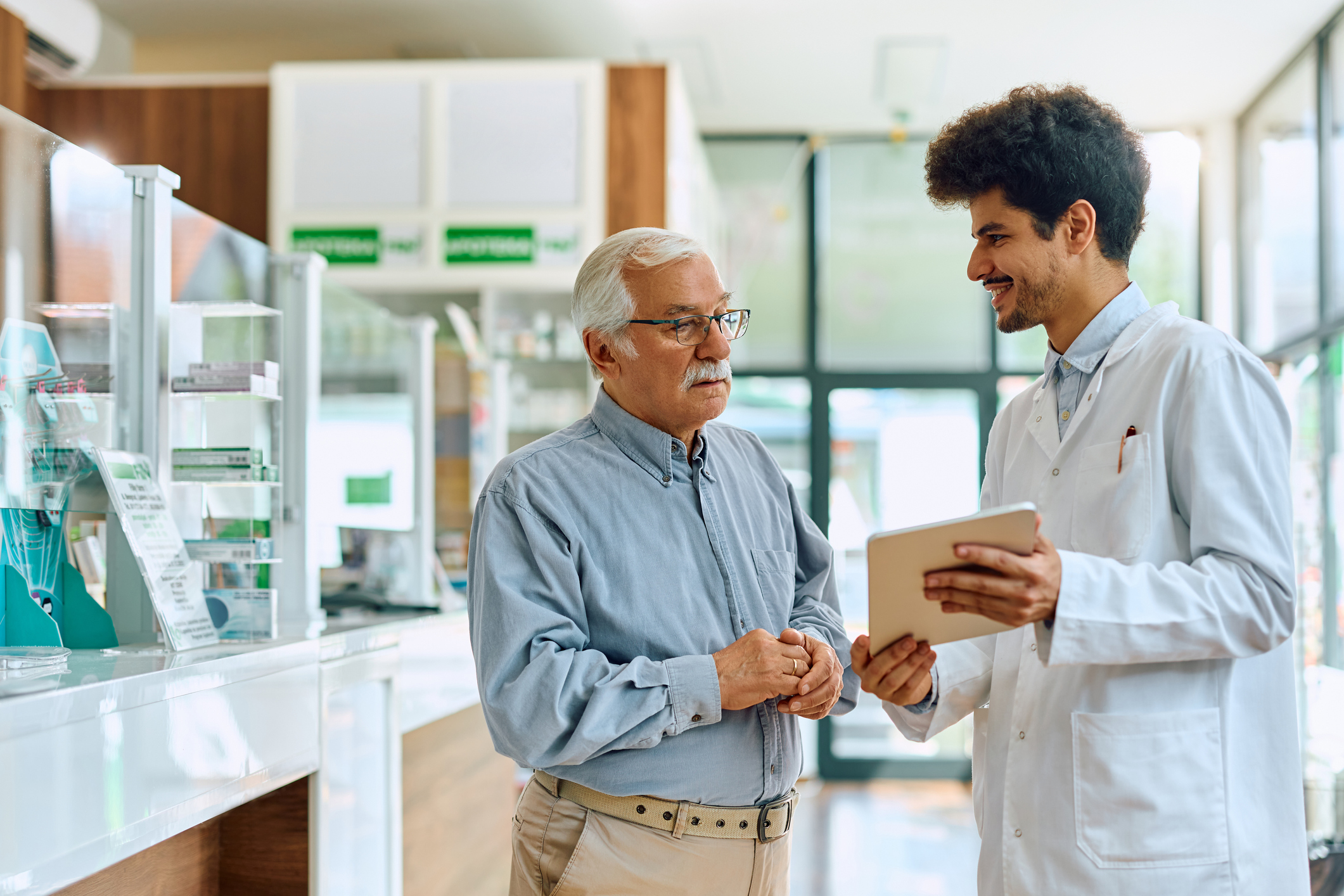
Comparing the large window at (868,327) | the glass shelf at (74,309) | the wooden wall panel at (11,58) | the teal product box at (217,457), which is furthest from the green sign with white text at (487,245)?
the glass shelf at (74,309)

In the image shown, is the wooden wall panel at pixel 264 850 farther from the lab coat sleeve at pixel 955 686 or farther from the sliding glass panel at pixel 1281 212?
the sliding glass panel at pixel 1281 212

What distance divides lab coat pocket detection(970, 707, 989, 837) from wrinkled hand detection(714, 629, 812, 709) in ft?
1.02

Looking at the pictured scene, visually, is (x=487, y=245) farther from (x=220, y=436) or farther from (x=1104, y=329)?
(x=1104, y=329)

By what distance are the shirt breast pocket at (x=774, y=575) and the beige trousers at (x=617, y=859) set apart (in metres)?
0.34

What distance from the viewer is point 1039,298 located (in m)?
1.50

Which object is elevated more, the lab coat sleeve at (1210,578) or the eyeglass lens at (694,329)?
the eyeglass lens at (694,329)

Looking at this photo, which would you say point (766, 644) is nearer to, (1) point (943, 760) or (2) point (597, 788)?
(2) point (597, 788)

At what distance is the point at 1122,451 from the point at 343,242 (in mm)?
4117

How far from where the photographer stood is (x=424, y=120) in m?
4.81

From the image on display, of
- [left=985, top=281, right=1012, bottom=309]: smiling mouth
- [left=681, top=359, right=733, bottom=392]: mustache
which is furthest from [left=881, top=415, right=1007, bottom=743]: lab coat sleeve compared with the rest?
[left=681, top=359, right=733, bottom=392]: mustache

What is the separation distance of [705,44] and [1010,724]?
451cm

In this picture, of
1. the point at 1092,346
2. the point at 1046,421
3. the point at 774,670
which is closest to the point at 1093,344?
the point at 1092,346

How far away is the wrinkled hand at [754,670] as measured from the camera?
1.42 metres

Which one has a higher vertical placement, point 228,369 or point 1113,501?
point 228,369
